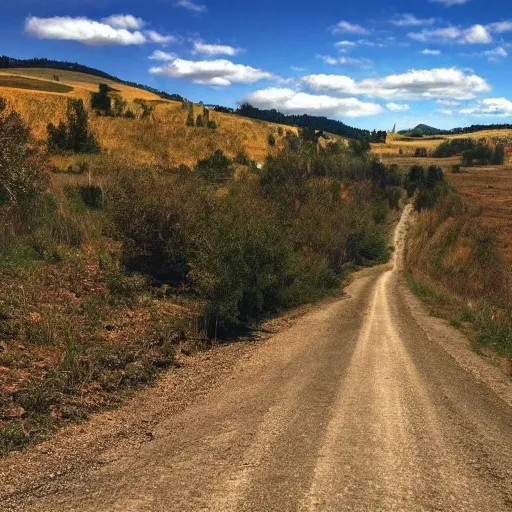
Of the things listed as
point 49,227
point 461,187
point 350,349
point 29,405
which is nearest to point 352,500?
point 29,405

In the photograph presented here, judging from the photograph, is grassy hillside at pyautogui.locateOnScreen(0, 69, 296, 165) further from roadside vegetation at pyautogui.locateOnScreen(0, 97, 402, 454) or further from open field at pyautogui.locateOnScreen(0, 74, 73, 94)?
roadside vegetation at pyautogui.locateOnScreen(0, 97, 402, 454)

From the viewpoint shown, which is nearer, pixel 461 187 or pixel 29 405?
pixel 29 405

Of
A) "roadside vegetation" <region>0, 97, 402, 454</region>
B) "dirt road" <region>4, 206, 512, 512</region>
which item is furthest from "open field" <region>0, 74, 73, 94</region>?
"dirt road" <region>4, 206, 512, 512</region>

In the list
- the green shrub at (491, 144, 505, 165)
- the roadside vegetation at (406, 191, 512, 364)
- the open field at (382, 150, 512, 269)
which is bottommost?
the roadside vegetation at (406, 191, 512, 364)

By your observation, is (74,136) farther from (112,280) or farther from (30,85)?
(30,85)

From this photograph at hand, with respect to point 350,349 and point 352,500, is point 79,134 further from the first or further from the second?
point 352,500

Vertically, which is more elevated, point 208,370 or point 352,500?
point 352,500

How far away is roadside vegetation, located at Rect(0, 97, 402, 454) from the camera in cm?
848

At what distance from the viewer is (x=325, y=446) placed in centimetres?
630

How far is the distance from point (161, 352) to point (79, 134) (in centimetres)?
4011

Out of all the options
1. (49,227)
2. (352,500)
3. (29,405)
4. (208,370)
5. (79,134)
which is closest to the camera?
(352,500)

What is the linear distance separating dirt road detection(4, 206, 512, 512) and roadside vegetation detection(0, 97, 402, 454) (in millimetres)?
1818

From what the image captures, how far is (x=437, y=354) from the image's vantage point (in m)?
13.6

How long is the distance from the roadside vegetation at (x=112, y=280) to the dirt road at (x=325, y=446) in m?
1.82
